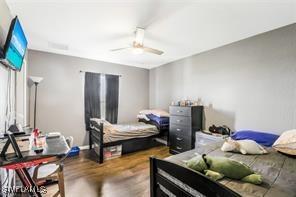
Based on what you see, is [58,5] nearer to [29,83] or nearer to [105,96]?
[29,83]

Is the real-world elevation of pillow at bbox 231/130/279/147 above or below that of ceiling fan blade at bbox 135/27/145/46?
below

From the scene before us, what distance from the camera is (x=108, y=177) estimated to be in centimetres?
257

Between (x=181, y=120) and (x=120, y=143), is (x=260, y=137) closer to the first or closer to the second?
(x=181, y=120)

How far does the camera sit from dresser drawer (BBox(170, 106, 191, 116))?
3.26 meters

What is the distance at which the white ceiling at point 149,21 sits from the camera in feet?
5.91

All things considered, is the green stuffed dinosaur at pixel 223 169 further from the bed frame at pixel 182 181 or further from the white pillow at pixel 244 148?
the white pillow at pixel 244 148

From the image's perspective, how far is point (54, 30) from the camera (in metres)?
2.45

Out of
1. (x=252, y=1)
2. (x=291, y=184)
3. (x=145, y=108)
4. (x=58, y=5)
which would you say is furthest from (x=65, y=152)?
(x=145, y=108)

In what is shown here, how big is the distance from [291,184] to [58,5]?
9.31 ft

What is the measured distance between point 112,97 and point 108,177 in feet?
7.51

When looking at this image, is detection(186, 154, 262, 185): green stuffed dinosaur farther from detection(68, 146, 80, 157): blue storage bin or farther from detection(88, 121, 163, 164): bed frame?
detection(68, 146, 80, 157): blue storage bin

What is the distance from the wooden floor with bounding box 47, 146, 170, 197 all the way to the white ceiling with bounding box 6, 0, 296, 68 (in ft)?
7.87

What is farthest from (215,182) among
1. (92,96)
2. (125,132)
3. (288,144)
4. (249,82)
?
(92,96)

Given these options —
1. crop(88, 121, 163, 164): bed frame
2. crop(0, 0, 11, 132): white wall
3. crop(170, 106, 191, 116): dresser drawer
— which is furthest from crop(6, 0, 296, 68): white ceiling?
crop(88, 121, 163, 164): bed frame
